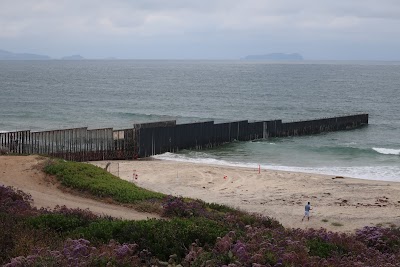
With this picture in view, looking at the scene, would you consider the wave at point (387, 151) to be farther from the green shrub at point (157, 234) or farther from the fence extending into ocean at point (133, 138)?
the green shrub at point (157, 234)

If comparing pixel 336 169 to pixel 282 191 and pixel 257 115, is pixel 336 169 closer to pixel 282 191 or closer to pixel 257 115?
pixel 282 191

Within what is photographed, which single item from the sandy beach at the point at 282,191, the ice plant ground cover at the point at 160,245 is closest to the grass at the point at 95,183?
the sandy beach at the point at 282,191

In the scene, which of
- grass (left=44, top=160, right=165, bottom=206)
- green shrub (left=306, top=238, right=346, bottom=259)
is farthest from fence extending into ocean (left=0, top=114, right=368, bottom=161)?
green shrub (left=306, top=238, right=346, bottom=259)

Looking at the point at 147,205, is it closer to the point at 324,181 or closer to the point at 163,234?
the point at 163,234

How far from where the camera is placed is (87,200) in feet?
68.5

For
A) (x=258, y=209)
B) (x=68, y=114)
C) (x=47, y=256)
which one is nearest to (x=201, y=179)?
(x=258, y=209)

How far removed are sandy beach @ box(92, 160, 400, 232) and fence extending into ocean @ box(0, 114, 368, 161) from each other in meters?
2.30

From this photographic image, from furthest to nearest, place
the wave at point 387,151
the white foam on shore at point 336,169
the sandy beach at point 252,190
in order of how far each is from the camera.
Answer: the wave at point 387,151 < the white foam on shore at point 336,169 < the sandy beach at point 252,190

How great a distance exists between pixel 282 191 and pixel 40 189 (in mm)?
13618

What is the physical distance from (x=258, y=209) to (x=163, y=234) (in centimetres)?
1345

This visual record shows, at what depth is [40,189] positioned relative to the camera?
22.1 meters

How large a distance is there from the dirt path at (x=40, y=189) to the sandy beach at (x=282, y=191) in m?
6.65

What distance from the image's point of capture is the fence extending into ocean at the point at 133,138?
3466cm

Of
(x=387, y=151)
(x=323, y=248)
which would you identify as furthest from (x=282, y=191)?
(x=387, y=151)
